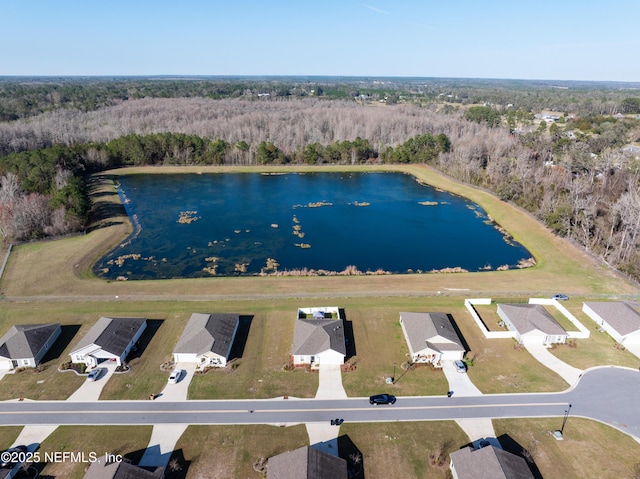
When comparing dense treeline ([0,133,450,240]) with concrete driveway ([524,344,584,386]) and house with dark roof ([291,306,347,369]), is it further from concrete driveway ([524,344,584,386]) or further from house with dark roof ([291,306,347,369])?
concrete driveway ([524,344,584,386])

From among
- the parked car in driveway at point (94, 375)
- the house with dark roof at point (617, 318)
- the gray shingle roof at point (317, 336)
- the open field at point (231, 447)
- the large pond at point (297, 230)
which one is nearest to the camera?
the open field at point (231, 447)


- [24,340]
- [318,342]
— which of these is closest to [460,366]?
[318,342]

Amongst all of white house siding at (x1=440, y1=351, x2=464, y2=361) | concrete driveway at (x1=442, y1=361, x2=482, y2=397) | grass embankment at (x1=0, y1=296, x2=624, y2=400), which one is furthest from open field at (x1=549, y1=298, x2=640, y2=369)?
concrete driveway at (x1=442, y1=361, x2=482, y2=397)

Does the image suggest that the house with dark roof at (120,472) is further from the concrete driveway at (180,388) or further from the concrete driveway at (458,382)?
the concrete driveway at (458,382)

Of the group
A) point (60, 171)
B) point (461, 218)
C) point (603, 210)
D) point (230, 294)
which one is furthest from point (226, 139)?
point (603, 210)

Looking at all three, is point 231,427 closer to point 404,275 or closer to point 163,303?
point 163,303

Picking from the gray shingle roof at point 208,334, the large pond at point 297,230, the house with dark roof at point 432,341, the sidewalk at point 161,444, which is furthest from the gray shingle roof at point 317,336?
the large pond at point 297,230
